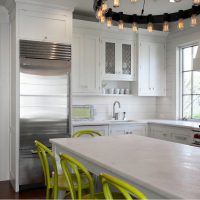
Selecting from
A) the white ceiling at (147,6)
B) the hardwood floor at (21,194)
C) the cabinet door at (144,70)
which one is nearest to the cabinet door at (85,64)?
the white ceiling at (147,6)

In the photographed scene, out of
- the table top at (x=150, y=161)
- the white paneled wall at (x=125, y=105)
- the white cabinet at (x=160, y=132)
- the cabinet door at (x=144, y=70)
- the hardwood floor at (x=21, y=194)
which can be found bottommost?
the hardwood floor at (x=21, y=194)

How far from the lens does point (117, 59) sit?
16.9 feet

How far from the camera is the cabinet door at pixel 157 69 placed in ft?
17.9

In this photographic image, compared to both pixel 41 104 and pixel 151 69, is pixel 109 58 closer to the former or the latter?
pixel 151 69

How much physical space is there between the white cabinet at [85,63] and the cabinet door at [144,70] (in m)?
0.87

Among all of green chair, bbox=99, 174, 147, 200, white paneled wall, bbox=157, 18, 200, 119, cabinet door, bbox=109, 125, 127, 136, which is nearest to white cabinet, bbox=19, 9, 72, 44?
cabinet door, bbox=109, 125, 127, 136

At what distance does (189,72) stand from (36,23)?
2961 millimetres

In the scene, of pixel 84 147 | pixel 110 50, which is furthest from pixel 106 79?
pixel 84 147

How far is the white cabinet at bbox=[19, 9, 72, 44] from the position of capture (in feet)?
12.8

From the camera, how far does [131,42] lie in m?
5.29

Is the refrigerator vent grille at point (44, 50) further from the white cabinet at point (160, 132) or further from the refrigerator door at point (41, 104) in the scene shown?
the white cabinet at point (160, 132)

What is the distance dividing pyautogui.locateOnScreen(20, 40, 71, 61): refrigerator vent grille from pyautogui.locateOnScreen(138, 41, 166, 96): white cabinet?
1688 millimetres

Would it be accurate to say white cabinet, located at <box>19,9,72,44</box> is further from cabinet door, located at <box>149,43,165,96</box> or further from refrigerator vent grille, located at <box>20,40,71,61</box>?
cabinet door, located at <box>149,43,165,96</box>

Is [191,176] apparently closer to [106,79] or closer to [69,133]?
[69,133]
